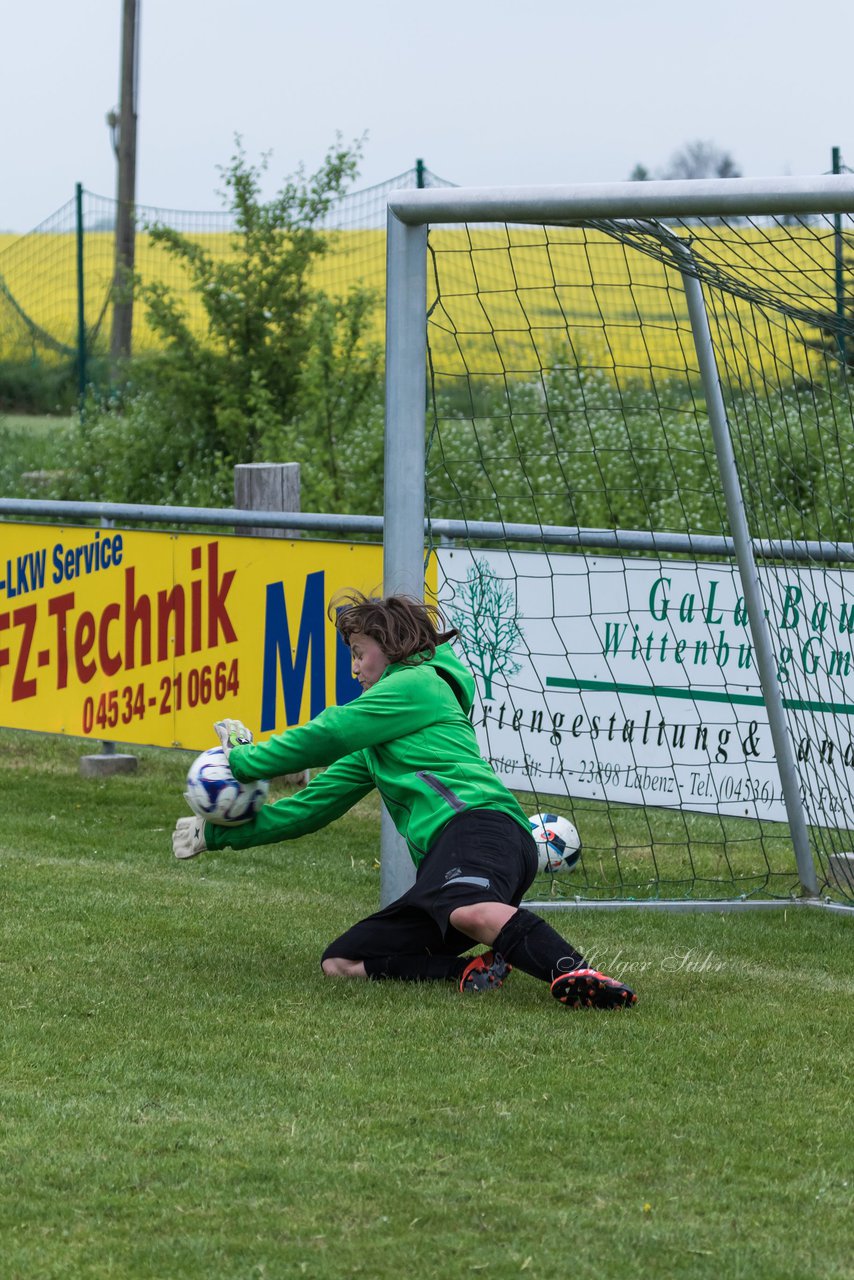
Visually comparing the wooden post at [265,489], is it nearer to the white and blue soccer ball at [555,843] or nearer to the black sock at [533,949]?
the white and blue soccer ball at [555,843]

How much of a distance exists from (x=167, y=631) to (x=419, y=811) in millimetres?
3340

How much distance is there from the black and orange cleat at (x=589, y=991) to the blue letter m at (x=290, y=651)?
10.0 ft

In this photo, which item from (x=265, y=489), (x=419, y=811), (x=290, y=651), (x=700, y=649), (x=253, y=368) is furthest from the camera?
(x=253, y=368)

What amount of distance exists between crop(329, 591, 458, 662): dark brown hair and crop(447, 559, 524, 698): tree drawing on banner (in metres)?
2.19

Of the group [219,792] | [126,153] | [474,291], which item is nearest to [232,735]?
[219,792]

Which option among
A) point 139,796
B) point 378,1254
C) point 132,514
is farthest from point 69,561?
point 378,1254

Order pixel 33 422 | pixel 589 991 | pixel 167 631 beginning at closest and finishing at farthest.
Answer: pixel 589 991, pixel 167 631, pixel 33 422

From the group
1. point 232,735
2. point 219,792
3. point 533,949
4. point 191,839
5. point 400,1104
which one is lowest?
point 400,1104

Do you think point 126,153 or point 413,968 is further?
point 126,153

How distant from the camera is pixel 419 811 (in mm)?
4961

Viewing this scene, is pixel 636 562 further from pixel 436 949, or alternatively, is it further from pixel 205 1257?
pixel 205 1257

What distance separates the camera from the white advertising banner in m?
6.74

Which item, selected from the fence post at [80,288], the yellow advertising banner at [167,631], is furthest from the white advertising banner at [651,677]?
the fence post at [80,288]

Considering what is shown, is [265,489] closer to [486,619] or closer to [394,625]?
[486,619]
